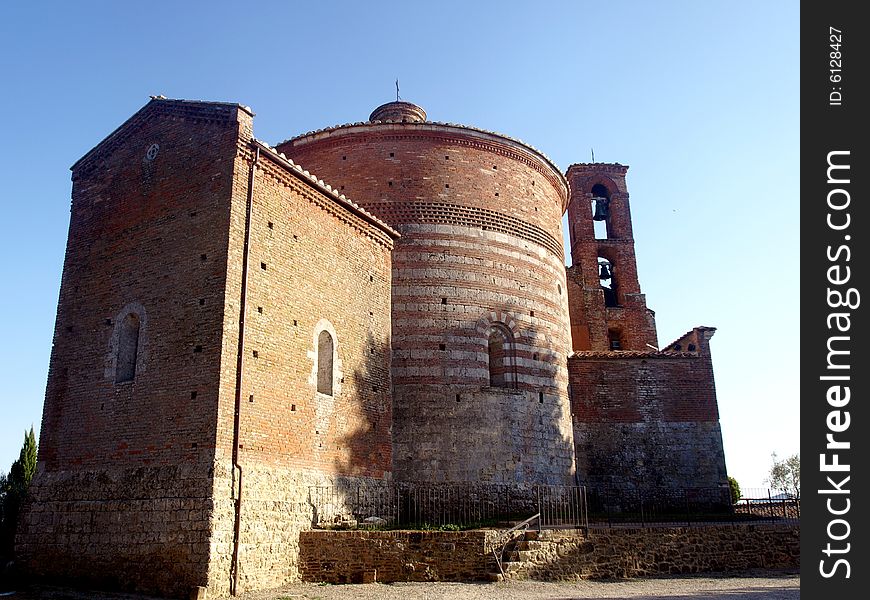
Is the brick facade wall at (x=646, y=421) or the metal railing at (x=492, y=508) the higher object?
the brick facade wall at (x=646, y=421)

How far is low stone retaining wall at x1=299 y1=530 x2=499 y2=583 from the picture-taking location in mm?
12117

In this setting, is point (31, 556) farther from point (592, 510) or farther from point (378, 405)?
point (592, 510)

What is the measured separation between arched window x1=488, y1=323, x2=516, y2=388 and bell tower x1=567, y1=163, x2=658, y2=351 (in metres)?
8.74

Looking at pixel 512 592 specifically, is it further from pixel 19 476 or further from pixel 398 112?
pixel 19 476

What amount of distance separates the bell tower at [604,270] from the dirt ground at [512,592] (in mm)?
13930

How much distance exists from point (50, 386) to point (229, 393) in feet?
16.0

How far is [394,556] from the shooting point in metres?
12.2

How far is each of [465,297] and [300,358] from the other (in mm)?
5656

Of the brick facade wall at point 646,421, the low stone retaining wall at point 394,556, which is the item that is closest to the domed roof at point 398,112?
the brick facade wall at point 646,421

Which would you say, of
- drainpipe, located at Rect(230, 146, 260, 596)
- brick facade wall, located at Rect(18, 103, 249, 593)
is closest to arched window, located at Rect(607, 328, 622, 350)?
drainpipe, located at Rect(230, 146, 260, 596)

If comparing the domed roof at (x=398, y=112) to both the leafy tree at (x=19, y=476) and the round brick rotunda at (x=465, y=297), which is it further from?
the leafy tree at (x=19, y=476)

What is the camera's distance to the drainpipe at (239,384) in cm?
1073
